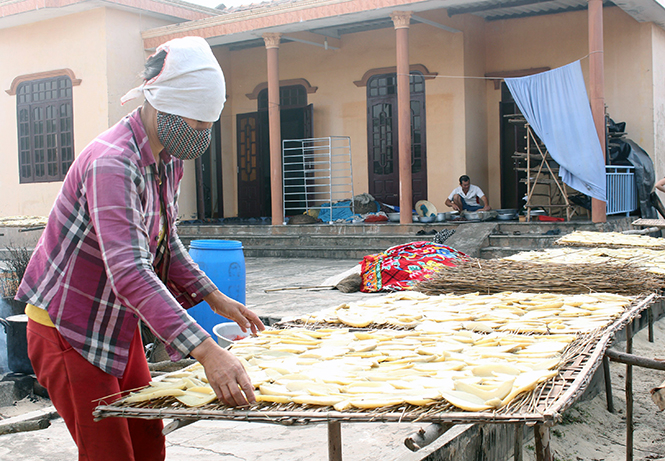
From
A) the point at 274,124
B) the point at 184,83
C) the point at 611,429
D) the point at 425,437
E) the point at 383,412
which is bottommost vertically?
the point at 611,429

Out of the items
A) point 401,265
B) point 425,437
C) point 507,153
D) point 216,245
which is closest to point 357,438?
point 425,437

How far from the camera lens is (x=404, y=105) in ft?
33.1

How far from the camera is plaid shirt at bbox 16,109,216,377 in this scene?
1.50 m

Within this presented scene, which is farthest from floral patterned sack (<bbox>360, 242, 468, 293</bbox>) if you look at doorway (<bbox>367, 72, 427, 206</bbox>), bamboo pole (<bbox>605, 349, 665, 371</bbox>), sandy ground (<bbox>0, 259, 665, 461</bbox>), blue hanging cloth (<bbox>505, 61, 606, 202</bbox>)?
doorway (<bbox>367, 72, 427, 206</bbox>)

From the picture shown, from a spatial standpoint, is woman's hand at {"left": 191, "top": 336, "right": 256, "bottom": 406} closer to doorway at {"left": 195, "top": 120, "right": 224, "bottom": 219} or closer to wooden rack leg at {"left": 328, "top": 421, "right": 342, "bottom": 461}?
wooden rack leg at {"left": 328, "top": 421, "right": 342, "bottom": 461}

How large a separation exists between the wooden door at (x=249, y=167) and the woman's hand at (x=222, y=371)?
41.3ft

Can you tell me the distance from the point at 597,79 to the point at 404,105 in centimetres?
280

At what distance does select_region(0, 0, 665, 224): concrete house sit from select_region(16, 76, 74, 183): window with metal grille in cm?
5

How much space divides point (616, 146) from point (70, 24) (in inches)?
405

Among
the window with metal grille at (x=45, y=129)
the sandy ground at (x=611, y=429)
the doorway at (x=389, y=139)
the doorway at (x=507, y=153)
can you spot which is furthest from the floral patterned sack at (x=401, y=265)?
the window with metal grille at (x=45, y=129)

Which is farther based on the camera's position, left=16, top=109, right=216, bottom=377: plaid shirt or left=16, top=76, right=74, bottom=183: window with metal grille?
left=16, top=76, right=74, bottom=183: window with metal grille

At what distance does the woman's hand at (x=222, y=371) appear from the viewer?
4.93 feet

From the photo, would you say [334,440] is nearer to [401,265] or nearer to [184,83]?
Result: [184,83]

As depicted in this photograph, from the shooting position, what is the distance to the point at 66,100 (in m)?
13.1
